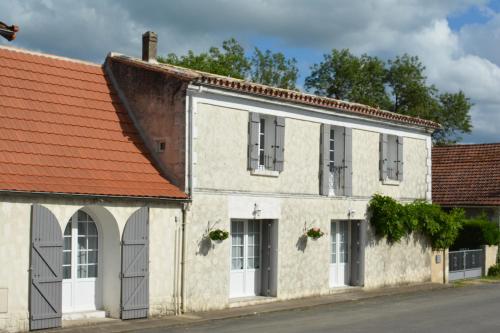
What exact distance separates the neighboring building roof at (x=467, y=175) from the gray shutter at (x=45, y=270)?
22.0 meters

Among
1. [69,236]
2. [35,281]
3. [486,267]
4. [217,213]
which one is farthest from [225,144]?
[486,267]

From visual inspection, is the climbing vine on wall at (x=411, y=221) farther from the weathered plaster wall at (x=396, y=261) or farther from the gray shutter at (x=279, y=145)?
the gray shutter at (x=279, y=145)

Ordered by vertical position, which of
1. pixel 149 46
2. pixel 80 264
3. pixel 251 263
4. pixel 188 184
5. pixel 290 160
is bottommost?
pixel 251 263

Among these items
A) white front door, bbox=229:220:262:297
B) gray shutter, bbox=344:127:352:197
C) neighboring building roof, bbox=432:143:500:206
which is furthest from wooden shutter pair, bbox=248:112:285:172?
neighboring building roof, bbox=432:143:500:206

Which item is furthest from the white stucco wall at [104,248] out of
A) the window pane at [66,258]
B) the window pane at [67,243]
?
the window pane at [66,258]

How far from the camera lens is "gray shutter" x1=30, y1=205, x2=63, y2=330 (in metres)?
16.0

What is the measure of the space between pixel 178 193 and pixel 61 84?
3.88 metres

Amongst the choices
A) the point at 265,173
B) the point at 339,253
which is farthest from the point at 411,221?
the point at 265,173

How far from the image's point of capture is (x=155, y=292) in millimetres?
18406

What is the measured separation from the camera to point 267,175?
2148 centimetres

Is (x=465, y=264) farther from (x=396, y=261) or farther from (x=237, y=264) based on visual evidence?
(x=237, y=264)

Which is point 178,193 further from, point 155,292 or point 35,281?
point 35,281

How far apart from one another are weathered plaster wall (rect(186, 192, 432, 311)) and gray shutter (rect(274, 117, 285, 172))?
0.89 metres

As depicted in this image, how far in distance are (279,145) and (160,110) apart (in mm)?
3523
